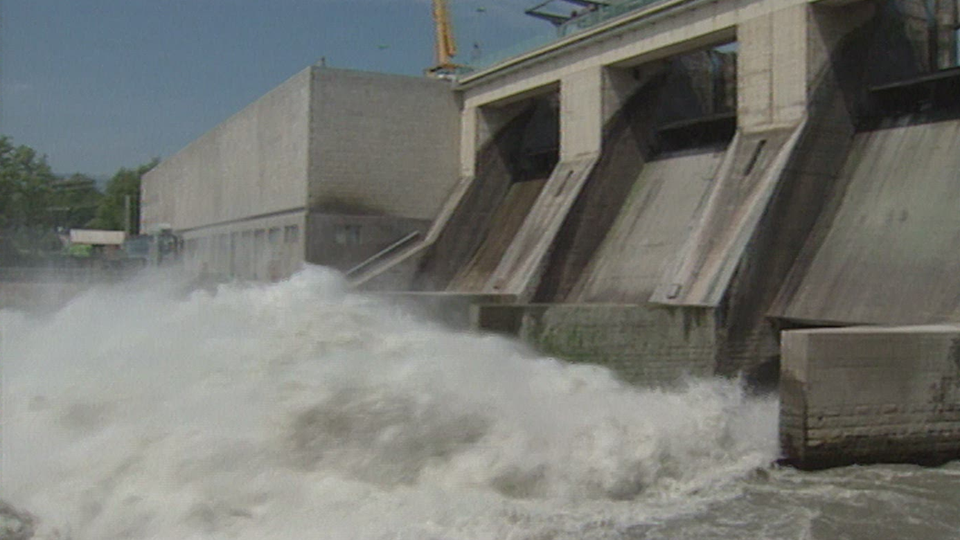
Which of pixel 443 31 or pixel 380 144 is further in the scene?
pixel 443 31

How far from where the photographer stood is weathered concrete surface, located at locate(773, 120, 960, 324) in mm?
12210

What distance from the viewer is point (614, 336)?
1266 cm

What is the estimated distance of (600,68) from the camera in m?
18.4

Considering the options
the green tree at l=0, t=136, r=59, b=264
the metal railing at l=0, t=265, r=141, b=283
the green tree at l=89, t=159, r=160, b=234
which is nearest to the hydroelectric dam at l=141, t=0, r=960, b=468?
the metal railing at l=0, t=265, r=141, b=283

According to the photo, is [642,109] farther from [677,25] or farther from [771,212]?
[771,212]

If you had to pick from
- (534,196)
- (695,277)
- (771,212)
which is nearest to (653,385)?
(695,277)

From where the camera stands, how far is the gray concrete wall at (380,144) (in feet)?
67.8

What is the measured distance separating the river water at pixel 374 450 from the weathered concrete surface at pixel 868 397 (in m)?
0.31

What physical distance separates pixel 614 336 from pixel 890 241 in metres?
4.59

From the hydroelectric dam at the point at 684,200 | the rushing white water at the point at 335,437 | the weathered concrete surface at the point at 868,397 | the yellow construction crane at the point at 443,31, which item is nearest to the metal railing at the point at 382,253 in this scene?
the hydroelectric dam at the point at 684,200

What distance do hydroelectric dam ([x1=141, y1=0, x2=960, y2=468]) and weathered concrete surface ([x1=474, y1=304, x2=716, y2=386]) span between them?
3 centimetres

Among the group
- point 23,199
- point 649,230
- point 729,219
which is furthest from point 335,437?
point 23,199

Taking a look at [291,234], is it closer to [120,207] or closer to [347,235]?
[347,235]

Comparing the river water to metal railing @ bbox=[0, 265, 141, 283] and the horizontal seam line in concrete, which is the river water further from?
metal railing @ bbox=[0, 265, 141, 283]
